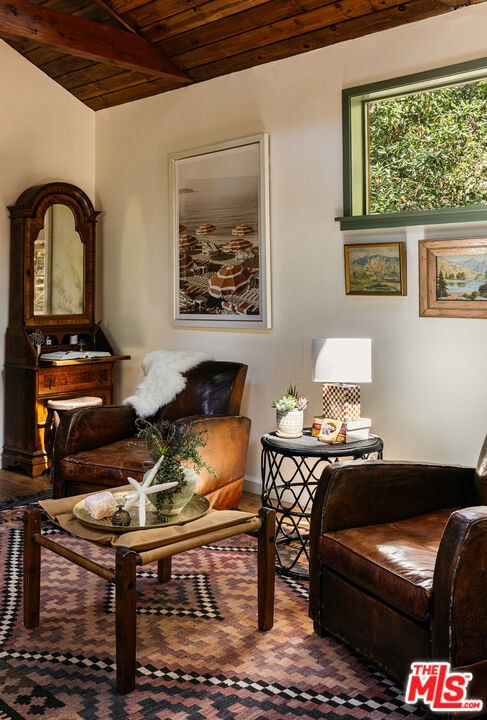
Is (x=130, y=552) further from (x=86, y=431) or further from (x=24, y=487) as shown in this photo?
(x=24, y=487)

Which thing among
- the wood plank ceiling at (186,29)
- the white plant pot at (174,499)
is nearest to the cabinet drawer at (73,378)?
the wood plank ceiling at (186,29)

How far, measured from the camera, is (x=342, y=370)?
11.6 ft

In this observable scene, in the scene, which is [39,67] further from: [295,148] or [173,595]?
[173,595]

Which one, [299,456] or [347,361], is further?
[347,361]

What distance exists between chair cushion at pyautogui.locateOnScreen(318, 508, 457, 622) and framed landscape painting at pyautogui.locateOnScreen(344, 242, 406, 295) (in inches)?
57.6

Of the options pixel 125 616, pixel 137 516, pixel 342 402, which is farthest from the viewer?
pixel 342 402

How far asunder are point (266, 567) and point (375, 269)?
189 centimetres

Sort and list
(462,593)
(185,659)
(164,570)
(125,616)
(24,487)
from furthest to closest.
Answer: (24,487) < (164,570) < (185,659) < (125,616) < (462,593)

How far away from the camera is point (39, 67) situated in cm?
535

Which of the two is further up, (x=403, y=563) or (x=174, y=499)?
(x=174, y=499)

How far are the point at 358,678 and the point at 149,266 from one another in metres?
3.64

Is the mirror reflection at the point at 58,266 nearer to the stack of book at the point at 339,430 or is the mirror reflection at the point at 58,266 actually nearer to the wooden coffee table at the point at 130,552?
the stack of book at the point at 339,430

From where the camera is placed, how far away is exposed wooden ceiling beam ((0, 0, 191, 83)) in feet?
13.4

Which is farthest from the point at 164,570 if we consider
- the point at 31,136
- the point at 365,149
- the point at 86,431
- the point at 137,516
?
the point at 31,136
